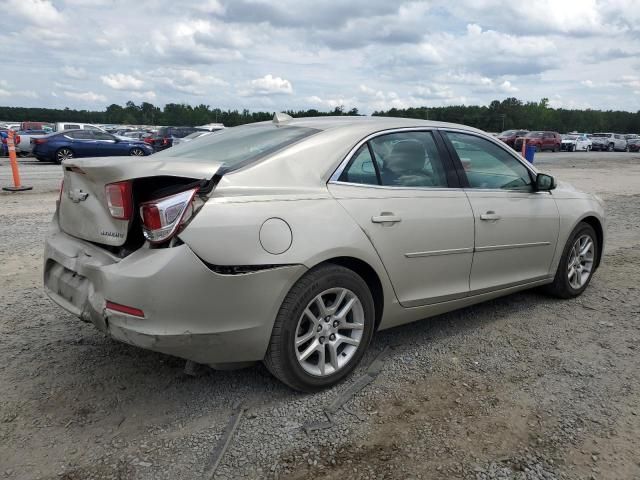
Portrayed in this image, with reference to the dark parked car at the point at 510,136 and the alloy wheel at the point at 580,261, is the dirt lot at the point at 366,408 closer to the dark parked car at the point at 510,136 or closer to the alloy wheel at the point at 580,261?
the alloy wheel at the point at 580,261

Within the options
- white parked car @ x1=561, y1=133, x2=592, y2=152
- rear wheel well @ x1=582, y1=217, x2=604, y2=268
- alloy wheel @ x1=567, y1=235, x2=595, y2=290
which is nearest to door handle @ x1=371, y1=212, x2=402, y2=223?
alloy wheel @ x1=567, y1=235, x2=595, y2=290

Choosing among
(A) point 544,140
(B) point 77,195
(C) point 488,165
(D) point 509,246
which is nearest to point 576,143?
(A) point 544,140

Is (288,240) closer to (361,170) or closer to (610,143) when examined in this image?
(361,170)

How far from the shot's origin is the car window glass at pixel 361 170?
322 cm

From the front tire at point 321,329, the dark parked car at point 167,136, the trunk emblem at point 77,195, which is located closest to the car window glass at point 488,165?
the front tire at point 321,329

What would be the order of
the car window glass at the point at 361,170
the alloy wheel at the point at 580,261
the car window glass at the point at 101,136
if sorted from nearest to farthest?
the car window glass at the point at 361,170 → the alloy wheel at the point at 580,261 → the car window glass at the point at 101,136

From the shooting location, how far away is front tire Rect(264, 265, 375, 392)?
2854 mm

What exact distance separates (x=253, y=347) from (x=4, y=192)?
10.8 meters

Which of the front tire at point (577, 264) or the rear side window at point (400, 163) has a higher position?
the rear side window at point (400, 163)

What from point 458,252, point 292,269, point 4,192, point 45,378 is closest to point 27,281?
point 45,378

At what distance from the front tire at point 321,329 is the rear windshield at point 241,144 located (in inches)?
30.4

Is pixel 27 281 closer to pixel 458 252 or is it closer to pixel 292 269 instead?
pixel 292 269

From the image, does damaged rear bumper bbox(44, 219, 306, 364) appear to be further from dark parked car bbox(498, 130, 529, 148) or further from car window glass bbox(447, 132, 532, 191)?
dark parked car bbox(498, 130, 529, 148)

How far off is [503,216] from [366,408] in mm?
1850
